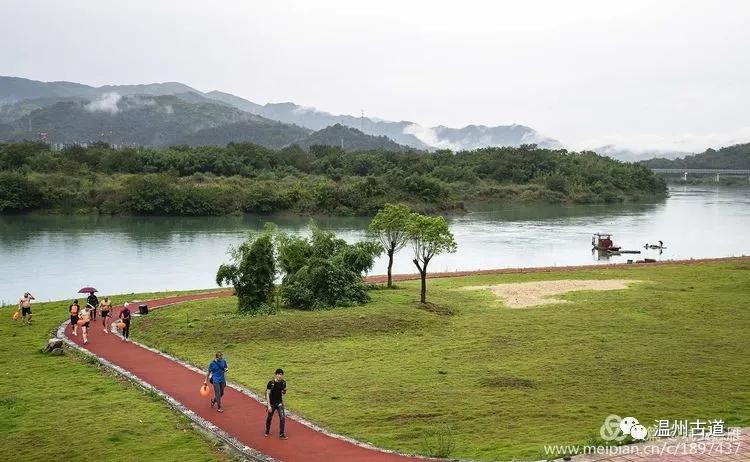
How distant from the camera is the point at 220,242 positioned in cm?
6581

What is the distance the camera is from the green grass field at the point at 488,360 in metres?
14.4

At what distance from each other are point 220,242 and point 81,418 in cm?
5184

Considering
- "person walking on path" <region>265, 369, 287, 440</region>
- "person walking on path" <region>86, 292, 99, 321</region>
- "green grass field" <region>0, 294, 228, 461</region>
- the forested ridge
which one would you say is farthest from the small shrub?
the forested ridge

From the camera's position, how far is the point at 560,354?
2041cm

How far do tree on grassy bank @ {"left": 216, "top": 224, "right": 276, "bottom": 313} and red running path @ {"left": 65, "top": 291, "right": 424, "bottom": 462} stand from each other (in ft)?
15.3

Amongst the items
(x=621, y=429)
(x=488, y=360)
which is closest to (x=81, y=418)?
(x=488, y=360)

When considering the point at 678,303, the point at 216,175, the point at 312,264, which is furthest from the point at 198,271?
the point at 216,175

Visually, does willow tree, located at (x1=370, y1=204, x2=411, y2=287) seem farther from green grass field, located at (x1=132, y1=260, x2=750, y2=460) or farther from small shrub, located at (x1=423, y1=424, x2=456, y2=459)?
small shrub, located at (x1=423, y1=424, x2=456, y2=459)

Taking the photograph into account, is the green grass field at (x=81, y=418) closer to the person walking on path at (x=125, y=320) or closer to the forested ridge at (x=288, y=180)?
the person walking on path at (x=125, y=320)

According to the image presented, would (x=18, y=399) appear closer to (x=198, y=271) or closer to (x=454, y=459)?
(x=454, y=459)

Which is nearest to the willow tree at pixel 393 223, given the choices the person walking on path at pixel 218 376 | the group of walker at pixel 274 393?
the person walking on path at pixel 218 376

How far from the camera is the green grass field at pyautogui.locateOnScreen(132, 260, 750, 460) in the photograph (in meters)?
14.4

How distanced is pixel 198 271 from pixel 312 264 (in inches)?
879

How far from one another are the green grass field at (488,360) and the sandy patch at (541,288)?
3.62 ft
